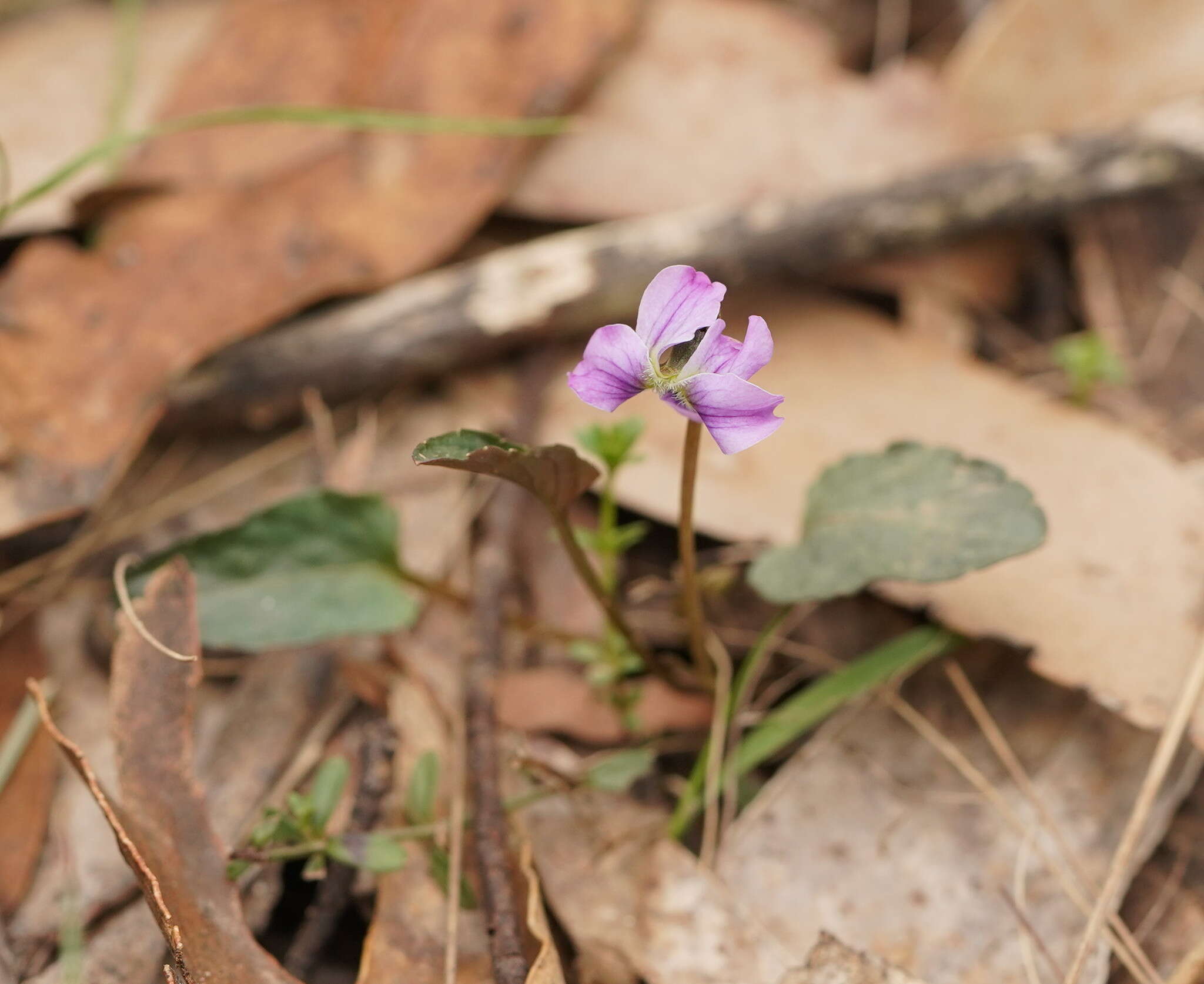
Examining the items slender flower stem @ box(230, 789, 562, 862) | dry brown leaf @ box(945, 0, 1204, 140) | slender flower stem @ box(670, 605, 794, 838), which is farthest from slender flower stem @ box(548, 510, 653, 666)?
dry brown leaf @ box(945, 0, 1204, 140)

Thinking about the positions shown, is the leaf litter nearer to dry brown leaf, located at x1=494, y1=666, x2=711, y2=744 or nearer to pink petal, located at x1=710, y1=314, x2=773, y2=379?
dry brown leaf, located at x1=494, y1=666, x2=711, y2=744

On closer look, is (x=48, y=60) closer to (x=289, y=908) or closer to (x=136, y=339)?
(x=136, y=339)

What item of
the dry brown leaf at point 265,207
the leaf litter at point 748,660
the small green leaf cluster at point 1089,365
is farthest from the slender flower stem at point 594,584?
the small green leaf cluster at point 1089,365

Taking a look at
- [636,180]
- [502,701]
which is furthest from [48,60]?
[502,701]

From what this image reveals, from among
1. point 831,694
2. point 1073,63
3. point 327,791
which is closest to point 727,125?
point 1073,63

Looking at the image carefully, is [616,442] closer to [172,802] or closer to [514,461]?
[514,461]

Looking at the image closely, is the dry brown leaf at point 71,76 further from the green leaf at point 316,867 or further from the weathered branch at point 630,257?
the green leaf at point 316,867
